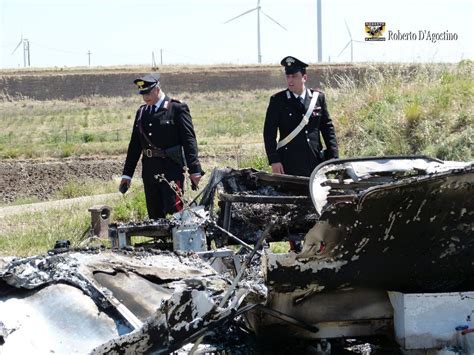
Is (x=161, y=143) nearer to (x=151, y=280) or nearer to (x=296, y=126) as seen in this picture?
(x=296, y=126)

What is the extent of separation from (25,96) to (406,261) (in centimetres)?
6897

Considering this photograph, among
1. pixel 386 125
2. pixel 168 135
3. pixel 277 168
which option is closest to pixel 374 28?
pixel 386 125

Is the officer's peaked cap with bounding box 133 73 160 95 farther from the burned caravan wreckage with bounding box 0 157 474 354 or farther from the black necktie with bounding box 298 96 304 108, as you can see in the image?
the burned caravan wreckage with bounding box 0 157 474 354

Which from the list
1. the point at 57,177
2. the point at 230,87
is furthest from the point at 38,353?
the point at 230,87

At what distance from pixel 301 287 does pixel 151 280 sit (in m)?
0.85

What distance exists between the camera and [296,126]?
760cm

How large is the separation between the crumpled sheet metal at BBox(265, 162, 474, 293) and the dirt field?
17610mm

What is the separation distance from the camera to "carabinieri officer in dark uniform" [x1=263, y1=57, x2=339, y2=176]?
7.57m

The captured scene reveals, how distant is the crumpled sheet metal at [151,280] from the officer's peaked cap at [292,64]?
2.99 metres

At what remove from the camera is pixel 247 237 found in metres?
6.02

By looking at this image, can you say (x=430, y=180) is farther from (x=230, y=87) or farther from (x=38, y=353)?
(x=230, y=87)

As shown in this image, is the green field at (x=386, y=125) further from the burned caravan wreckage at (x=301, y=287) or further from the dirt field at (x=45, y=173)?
the burned caravan wreckage at (x=301, y=287)

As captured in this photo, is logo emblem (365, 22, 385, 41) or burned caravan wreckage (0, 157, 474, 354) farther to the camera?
logo emblem (365, 22, 385, 41)

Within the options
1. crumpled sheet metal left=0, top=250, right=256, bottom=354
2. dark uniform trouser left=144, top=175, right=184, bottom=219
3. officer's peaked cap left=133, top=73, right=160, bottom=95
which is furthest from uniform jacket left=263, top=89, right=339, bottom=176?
crumpled sheet metal left=0, top=250, right=256, bottom=354
